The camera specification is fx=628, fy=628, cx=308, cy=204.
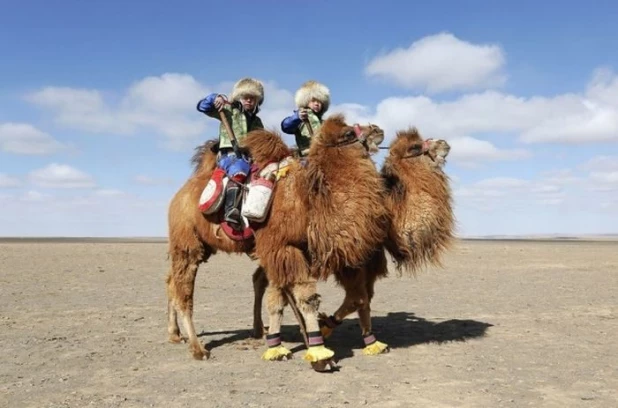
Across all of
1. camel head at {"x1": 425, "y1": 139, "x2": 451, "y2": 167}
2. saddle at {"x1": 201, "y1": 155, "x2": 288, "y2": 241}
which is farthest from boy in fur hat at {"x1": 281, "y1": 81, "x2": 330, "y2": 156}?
camel head at {"x1": 425, "y1": 139, "x2": 451, "y2": 167}

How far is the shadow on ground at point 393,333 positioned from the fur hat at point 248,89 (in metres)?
3.37

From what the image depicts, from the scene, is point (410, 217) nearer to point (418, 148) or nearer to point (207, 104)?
point (418, 148)

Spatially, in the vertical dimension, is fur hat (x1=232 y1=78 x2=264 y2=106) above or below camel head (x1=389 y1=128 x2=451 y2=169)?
above

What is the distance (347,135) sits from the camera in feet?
24.3

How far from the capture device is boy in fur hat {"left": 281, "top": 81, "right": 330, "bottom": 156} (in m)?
7.98

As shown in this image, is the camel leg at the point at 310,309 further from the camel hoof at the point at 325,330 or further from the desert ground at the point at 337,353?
the camel hoof at the point at 325,330

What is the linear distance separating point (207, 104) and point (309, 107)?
130cm

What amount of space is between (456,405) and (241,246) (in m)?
3.37

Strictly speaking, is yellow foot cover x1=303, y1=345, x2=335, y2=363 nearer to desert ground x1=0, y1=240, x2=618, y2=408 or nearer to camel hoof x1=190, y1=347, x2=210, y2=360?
desert ground x1=0, y1=240, x2=618, y2=408

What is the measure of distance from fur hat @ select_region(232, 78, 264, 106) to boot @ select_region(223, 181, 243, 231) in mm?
1275

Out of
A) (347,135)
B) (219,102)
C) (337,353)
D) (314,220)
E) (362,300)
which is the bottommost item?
(337,353)

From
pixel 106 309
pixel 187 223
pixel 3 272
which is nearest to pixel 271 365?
pixel 187 223

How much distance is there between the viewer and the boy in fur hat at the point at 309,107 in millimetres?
7977

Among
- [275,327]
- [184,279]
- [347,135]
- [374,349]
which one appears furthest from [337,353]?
[347,135]
